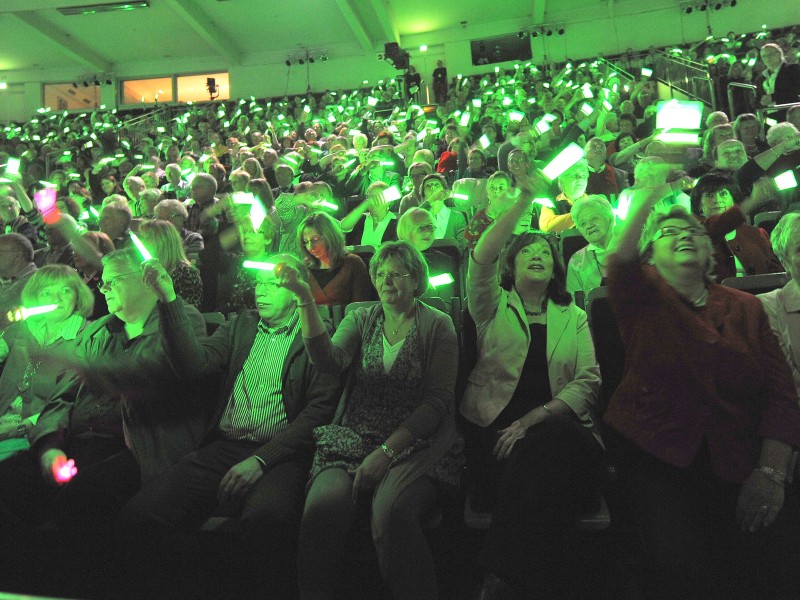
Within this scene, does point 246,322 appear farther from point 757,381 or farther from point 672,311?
point 757,381

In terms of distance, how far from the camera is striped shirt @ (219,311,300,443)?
5.80 feet

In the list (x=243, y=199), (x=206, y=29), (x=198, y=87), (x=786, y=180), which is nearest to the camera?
(x=786, y=180)

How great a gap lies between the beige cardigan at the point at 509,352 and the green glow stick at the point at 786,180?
2165 millimetres

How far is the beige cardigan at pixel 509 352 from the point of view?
5.54 feet

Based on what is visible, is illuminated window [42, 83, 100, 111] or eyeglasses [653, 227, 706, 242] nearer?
eyeglasses [653, 227, 706, 242]

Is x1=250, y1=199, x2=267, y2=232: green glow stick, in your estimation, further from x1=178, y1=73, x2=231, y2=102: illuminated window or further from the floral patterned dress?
x1=178, y1=73, x2=231, y2=102: illuminated window

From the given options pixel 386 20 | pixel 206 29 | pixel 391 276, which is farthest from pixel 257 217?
pixel 206 29

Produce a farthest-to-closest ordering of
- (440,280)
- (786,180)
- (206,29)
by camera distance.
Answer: (206,29)
(786,180)
(440,280)

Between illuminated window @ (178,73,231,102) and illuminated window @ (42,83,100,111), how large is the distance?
2.33 meters

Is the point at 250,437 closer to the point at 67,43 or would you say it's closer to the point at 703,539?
the point at 703,539

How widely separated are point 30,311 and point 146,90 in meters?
15.2

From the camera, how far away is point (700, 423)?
1.43 m

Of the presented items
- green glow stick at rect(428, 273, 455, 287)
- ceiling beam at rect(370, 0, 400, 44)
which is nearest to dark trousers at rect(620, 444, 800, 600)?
green glow stick at rect(428, 273, 455, 287)

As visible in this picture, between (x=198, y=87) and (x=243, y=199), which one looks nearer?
(x=243, y=199)
